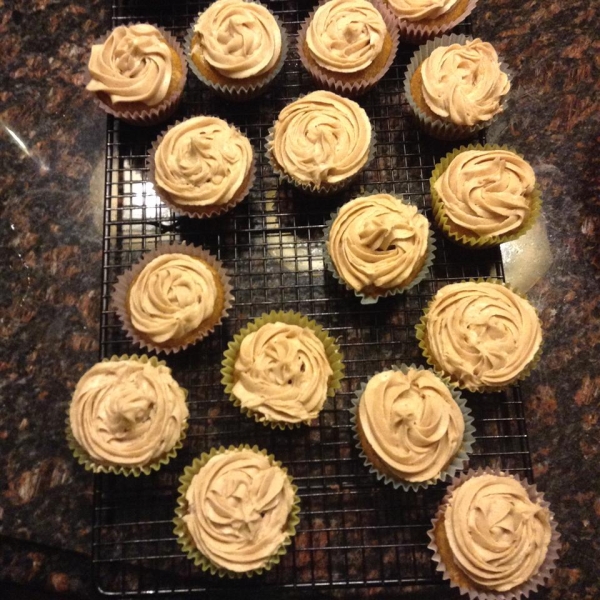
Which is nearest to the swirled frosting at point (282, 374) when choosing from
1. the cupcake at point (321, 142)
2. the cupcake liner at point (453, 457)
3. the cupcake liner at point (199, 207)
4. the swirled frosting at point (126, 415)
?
the cupcake liner at point (453, 457)

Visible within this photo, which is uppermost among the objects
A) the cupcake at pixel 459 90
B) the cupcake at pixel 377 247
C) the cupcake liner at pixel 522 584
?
the cupcake at pixel 459 90

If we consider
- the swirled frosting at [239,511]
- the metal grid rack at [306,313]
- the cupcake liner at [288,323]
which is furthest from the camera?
the cupcake liner at [288,323]

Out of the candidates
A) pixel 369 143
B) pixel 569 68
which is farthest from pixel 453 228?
pixel 569 68

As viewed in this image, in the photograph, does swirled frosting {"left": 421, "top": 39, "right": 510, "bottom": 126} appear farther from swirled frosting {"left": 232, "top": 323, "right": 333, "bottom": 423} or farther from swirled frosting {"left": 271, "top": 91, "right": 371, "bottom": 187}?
swirled frosting {"left": 232, "top": 323, "right": 333, "bottom": 423}

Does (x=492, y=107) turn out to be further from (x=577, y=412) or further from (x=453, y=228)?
(x=577, y=412)

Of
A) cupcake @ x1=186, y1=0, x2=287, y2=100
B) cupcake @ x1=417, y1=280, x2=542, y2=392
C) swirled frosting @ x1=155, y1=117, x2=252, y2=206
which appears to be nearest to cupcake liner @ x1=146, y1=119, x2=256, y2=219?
swirled frosting @ x1=155, y1=117, x2=252, y2=206

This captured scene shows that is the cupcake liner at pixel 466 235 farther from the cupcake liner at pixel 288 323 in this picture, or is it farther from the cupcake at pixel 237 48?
the cupcake at pixel 237 48
